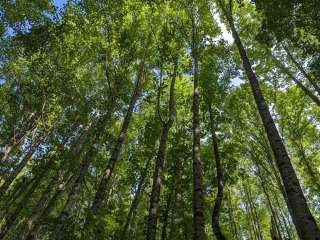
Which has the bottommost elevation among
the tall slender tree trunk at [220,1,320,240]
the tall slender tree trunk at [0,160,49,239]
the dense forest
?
the tall slender tree trunk at [220,1,320,240]

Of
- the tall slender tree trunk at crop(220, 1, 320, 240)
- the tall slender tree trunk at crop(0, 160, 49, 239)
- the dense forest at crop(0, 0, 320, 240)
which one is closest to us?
the tall slender tree trunk at crop(220, 1, 320, 240)

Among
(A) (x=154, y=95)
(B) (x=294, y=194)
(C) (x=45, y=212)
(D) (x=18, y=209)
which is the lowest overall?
(B) (x=294, y=194)

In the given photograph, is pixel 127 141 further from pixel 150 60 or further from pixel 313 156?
pixel 313 156

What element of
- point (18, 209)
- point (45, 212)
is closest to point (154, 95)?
point (45, 212)

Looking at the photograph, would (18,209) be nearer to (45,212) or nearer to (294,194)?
(45,212)

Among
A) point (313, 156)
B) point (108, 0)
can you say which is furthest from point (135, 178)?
point (313, 156)

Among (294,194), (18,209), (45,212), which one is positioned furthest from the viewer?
(18,209)

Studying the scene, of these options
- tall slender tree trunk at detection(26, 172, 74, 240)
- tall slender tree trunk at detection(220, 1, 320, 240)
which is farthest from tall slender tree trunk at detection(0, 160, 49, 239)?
tall slender tree trunk at detection(220, 1, 320, 240)

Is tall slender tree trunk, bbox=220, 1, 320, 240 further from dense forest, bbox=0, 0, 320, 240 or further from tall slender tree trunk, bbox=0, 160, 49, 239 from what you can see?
tall slender tree trunk, bbox=0, 160, 49, 239

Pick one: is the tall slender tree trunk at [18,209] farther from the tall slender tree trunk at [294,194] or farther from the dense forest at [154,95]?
the tall slender tree trunk at [294,194]

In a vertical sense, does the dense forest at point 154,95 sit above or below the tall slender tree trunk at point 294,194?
above

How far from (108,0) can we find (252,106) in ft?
38.5

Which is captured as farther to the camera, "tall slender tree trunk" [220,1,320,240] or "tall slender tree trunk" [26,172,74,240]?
"tall slender tree trunk" [26,172,74,240]

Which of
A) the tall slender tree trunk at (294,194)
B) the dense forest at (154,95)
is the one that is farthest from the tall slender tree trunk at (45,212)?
the tall slender tree trunk at (294,194)
